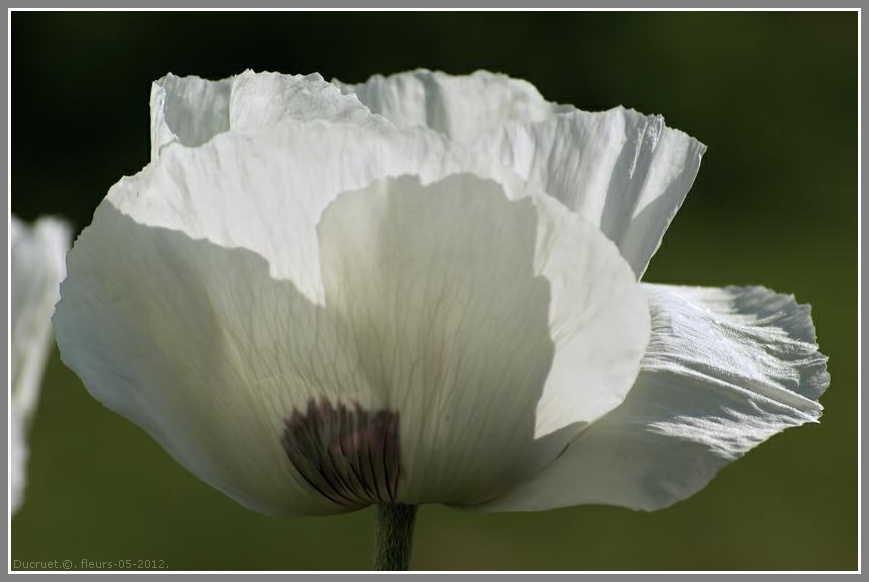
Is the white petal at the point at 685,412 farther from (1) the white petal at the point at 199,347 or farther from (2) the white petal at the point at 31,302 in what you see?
(2) the white petal at the point at 31,302

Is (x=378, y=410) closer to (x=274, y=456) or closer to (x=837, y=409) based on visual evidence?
(x=274, y=456)

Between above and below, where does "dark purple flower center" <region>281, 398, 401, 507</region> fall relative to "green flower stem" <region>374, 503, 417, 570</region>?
above

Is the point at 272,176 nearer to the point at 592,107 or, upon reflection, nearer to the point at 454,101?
the point at 454,101

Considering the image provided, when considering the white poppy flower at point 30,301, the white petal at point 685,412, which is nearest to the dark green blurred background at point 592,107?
the white poppy flower at point 30,301

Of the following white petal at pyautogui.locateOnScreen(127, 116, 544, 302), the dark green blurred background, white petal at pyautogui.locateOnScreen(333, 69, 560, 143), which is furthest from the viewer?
the dark green blurred background

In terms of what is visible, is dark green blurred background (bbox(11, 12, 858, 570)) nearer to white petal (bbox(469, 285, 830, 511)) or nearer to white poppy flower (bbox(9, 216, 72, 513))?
white poppy flower (bbox(9, 216, 72, 513))

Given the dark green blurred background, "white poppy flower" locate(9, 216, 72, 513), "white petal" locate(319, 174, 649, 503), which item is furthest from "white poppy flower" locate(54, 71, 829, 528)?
the dark green blurred background

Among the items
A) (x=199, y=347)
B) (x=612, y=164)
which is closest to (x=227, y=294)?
(x=199, y=347)

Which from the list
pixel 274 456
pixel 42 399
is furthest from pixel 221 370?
pixel 42 399
